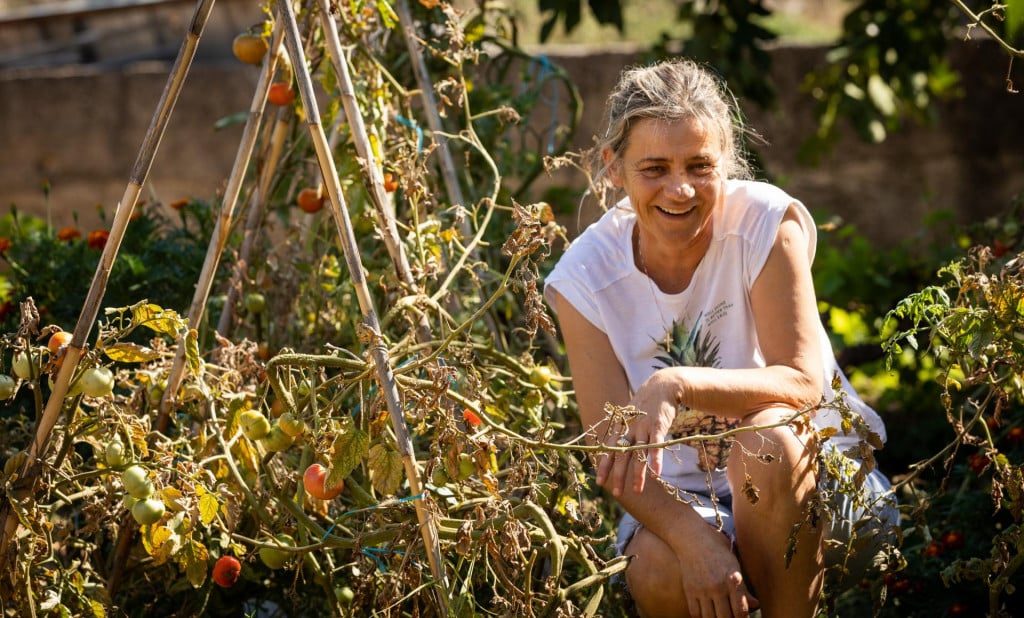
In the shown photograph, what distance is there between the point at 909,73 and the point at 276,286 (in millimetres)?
2195

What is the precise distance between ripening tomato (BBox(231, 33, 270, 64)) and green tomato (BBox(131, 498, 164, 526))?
2.78 ft

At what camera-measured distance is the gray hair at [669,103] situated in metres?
1.69

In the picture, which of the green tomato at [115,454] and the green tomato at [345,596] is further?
the green tomato at [345,596]

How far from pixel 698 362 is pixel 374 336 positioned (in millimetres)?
630

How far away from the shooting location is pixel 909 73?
3.35 metres

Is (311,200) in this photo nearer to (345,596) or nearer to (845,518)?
(345,596)

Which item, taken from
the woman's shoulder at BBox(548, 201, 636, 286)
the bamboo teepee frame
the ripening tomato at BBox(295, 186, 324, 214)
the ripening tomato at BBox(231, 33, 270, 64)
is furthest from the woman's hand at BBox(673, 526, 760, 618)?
the ripening tomato at BBox(231, 33, 270, 64)

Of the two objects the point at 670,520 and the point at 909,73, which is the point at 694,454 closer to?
the point at 670,520

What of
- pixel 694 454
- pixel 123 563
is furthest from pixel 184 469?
pixel 694 454

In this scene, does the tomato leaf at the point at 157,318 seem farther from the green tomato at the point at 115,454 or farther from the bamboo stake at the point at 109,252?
the green tomato at the point at 115,454

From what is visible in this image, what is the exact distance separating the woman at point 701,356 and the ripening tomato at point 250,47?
1.99ft

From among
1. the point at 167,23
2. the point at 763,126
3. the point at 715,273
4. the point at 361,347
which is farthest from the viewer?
the point at 167,23

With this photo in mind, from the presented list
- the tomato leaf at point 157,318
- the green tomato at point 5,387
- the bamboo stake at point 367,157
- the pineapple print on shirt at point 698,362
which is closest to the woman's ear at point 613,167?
the pineapple print on shirt at point 698,362

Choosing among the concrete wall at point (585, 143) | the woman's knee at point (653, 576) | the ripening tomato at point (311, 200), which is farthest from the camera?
the concrete wall at point (585, 143)
